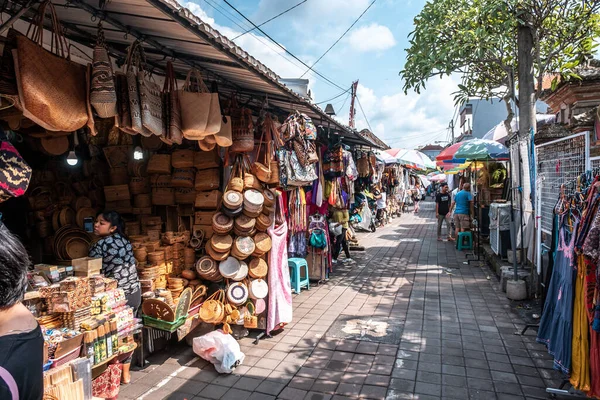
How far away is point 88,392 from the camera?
317cm

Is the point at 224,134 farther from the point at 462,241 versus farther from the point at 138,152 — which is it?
the point at 462,241

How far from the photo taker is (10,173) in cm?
258

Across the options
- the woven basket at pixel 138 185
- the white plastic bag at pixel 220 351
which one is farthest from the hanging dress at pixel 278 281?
the woven basket at pixel 138 185

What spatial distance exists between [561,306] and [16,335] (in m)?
4.19

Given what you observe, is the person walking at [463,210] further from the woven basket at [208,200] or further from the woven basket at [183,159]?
the woven basket at [183,159]

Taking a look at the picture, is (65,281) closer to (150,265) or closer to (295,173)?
(150,265)

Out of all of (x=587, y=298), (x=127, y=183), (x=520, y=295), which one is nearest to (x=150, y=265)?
(x=127, y=183)

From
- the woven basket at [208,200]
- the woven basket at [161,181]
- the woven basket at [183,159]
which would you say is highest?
the woven basket at [183,159]

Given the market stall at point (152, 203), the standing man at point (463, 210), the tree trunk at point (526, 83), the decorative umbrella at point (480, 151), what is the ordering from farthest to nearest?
the standing man at point (463, 210) → the decorative umbrella at point (480, 151) → the tree trunk at point (526, 83) → the market stall at point (152, 203)

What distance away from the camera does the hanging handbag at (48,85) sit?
7.80 feet

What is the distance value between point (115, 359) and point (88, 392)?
602mm

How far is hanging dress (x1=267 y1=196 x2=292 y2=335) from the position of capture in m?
5.19

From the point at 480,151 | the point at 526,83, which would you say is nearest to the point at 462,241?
the point at 480,151

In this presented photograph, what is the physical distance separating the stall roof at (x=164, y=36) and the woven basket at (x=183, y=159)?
107 cm
